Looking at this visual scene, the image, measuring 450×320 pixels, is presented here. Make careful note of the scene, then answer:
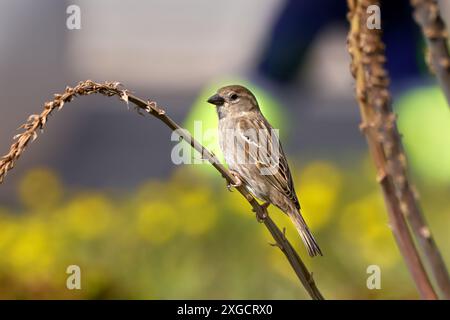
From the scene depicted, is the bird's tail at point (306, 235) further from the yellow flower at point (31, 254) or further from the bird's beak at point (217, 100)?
the yellow flower at point (31, 254)

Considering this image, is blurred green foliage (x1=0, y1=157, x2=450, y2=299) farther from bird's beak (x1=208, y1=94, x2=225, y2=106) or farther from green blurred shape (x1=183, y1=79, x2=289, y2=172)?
bird's beak (x1=208, y1=94, x2=225, y2=106)

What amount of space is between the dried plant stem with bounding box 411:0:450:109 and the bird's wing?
1953 mm

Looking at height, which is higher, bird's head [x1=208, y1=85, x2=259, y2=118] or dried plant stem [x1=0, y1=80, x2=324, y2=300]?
bird's head [x1=208, y1=85, x2=259, y2=118]

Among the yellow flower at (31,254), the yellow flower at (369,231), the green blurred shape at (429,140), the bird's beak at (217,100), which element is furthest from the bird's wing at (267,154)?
the green blurred shape at (429,140)

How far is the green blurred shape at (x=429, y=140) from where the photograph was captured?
408 centimetres

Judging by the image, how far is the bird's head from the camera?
284 cm

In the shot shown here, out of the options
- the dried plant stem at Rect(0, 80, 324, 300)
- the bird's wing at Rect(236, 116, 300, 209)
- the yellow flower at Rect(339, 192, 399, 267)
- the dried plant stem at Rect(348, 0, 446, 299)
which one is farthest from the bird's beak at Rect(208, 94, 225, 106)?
the dried plant stem at Rect(348, 0, 446, 299)

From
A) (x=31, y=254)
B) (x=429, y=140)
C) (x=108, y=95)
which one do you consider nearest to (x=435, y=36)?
(x=108, y=95)

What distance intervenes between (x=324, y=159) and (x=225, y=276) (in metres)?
1.27

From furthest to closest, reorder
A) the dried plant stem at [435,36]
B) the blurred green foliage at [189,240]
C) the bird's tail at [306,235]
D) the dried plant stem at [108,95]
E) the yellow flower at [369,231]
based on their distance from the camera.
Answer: the yellow flower at [369,231] → the blurred green foliage at [189,240] → the bird's tail at [306,235] → the dried plant stem at [108,95] → the dried plant stem at [435,36]

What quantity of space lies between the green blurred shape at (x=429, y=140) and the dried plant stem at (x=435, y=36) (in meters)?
3.49

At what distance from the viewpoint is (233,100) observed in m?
2.87

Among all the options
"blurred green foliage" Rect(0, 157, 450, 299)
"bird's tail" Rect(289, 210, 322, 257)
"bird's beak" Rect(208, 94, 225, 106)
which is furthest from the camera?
"blurred green foliage" Rect(0, 157, 450, 299)

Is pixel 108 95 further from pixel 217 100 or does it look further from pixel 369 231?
pixel 369 231
